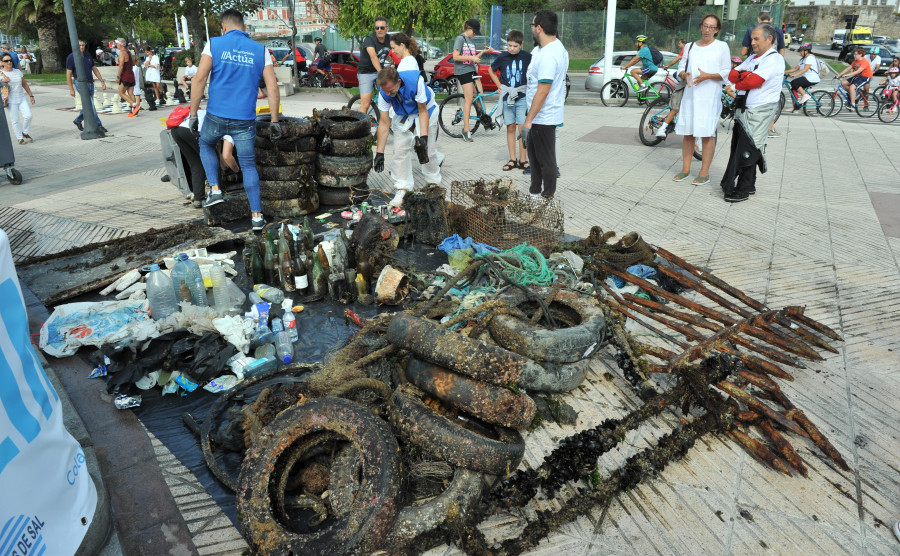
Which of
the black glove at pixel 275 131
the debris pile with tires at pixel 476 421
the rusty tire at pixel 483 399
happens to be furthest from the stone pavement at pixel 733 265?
the black glove at pixel 275 131

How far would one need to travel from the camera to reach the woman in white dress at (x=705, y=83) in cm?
709

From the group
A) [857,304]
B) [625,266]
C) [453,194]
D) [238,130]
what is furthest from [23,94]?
[857,304]

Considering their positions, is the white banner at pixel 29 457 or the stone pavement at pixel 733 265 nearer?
the white banner at pixel 29 457

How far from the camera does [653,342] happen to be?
4199mm

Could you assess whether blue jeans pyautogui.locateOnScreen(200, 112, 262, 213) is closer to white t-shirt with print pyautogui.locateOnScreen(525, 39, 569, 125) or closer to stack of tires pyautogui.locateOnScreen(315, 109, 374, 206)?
stack of tires pyautogui.locateOnScreen(315, 109, 374, 206)

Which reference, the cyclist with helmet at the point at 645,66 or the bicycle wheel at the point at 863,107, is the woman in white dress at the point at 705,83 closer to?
the cyclist with helmet at the point at 645,66

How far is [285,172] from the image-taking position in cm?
646

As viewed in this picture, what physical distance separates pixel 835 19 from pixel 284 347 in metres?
68.2

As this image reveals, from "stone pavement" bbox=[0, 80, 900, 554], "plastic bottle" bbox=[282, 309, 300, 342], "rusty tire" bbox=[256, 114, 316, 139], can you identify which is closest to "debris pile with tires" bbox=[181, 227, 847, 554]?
"stone pavement" bbox=[0, 80, 900, 554]

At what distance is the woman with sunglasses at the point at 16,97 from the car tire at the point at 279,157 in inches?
287

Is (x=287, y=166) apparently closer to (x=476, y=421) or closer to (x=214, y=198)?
(x=214, y=198)

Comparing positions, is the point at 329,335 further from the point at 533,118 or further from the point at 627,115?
the point at 627,115

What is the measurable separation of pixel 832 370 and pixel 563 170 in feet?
18.1

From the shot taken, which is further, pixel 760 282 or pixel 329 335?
pixel 760 282
